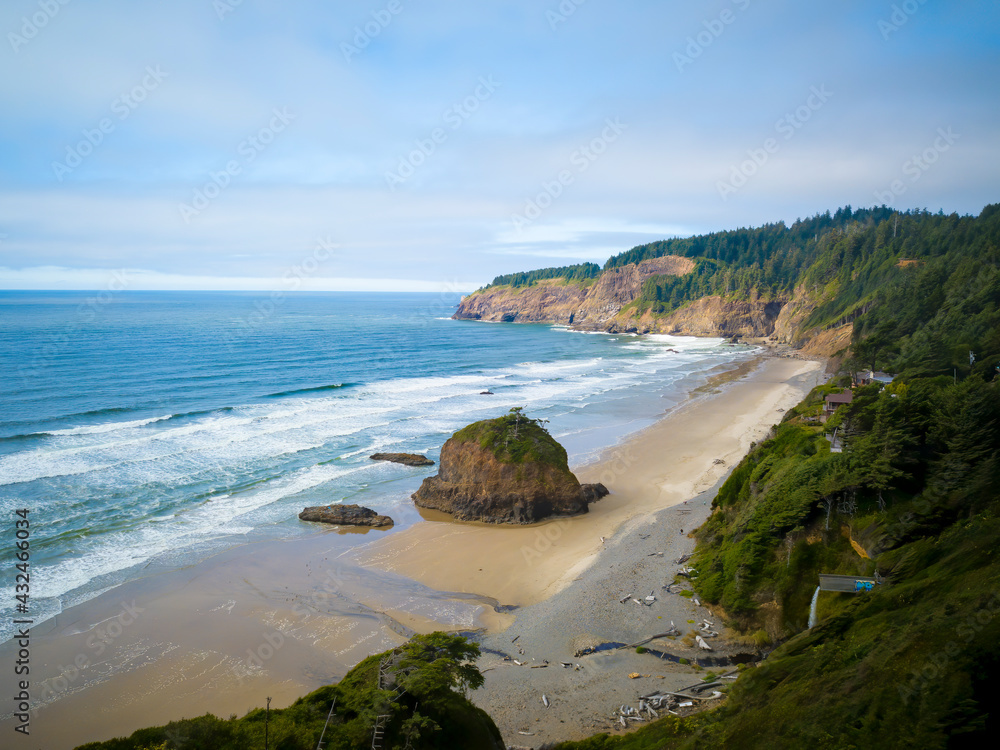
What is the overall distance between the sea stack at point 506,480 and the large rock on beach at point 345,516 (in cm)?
335

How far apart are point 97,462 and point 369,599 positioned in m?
27.0

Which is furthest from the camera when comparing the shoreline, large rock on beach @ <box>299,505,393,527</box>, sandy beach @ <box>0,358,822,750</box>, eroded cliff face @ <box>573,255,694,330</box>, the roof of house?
eroded cliff face @ <box>573,255,694,330</box>

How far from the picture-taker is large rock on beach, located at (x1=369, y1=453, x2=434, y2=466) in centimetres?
4228

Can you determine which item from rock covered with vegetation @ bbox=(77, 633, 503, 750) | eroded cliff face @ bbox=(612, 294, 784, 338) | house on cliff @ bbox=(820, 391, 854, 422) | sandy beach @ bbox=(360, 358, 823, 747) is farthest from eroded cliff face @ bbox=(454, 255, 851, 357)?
rock covered with vegetation @ bbox=(77, 633, 503, 750)

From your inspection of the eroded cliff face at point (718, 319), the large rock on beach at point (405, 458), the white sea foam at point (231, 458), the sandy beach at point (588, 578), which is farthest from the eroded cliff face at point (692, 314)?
the large rock on beach at point (405, 458)

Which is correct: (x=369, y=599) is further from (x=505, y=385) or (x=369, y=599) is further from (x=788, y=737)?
(x=505, y=385)

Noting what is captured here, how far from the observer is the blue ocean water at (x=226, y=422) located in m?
30.5

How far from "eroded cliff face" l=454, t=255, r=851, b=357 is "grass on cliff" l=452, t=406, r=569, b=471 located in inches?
2732

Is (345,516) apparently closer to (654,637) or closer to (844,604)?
(654,637)

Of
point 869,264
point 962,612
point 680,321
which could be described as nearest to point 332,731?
point 962,612

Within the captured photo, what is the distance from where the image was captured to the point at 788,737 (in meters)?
10.6

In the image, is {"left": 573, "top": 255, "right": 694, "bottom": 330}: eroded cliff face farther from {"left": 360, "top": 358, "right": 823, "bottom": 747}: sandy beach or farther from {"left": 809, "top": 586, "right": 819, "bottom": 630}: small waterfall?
{"left": 809, "top": 586, "right": 819, "bottom": 630}: small waterfall

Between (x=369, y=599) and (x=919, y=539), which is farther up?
(x=919, y=539)

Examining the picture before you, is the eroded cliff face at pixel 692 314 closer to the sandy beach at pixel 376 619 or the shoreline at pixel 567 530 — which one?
the shoreline at pixel 567 530
